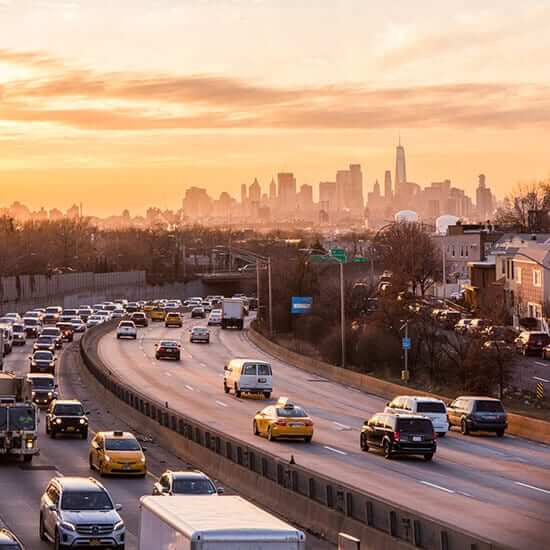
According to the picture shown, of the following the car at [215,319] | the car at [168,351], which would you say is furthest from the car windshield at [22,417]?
the car at [215,319]

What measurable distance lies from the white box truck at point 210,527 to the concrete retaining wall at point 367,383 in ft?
109

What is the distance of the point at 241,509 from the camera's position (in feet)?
61.3

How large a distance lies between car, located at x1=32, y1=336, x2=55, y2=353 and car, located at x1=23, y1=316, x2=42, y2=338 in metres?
12.1

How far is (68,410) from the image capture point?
51125 millimetres

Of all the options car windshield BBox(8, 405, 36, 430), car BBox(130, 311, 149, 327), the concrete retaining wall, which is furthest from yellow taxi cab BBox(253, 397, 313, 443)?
car BBox(130, 311, 149, 327)

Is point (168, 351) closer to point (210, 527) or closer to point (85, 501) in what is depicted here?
point (85, 501)

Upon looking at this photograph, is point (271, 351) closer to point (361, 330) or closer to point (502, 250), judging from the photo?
point (361, 330)

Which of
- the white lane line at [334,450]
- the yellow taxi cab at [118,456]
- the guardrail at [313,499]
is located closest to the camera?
the guardrail at [313,499]

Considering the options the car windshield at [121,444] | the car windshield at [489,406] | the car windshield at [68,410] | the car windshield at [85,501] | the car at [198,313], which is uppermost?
the car windshield at [85,501]

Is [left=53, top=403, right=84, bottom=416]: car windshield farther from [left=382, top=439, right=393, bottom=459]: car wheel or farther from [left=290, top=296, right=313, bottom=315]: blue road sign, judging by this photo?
[left=290, top=296, right=313, bottom=315]: blue road sign

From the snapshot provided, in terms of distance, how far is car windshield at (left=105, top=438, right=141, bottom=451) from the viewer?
40.3 meters

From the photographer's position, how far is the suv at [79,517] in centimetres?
2723

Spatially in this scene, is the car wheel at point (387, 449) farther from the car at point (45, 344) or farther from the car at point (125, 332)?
the car at point (125, 332)

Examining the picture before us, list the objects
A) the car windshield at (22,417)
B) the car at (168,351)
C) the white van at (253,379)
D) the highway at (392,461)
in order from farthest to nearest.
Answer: the car at (168,351)
the white van at (253,379)
the car windshield at (22,417)
the highway at (392,461)
